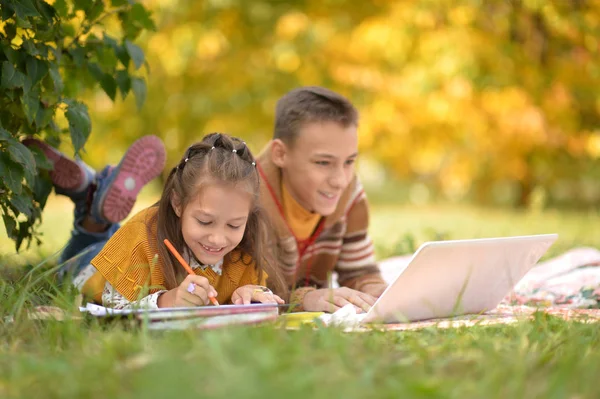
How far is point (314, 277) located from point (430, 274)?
1.15m

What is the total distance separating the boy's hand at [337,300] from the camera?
2428mm

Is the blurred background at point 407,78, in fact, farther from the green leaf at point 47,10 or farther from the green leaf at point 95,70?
the green leaf at point 47,10

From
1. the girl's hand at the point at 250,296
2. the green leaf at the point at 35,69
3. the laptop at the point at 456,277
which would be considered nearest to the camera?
the laptop at the point at 456,277

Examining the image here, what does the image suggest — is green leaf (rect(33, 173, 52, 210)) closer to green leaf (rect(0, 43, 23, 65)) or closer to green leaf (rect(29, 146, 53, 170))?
green leaf (rect(29, 146, 53, 170))

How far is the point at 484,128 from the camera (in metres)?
9.75

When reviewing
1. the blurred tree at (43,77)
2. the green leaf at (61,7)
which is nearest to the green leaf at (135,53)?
the blurred tree at (43,77)

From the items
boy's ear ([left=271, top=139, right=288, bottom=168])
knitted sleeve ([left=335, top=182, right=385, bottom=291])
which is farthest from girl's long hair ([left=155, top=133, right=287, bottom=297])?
knitted sleeve ([left=335, top=182, right=385, bottom=291])

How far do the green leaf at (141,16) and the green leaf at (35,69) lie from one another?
1.69 feet

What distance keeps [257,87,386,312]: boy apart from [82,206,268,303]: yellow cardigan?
0.90 feet

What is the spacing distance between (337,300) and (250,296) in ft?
1.06

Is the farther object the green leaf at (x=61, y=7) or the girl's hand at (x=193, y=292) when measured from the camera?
the green leaf at (x=61, y=7)

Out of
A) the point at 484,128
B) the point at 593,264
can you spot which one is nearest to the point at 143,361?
the point at 593,264

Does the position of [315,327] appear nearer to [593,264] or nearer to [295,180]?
[295,180]

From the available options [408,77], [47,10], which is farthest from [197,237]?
[408,77]
